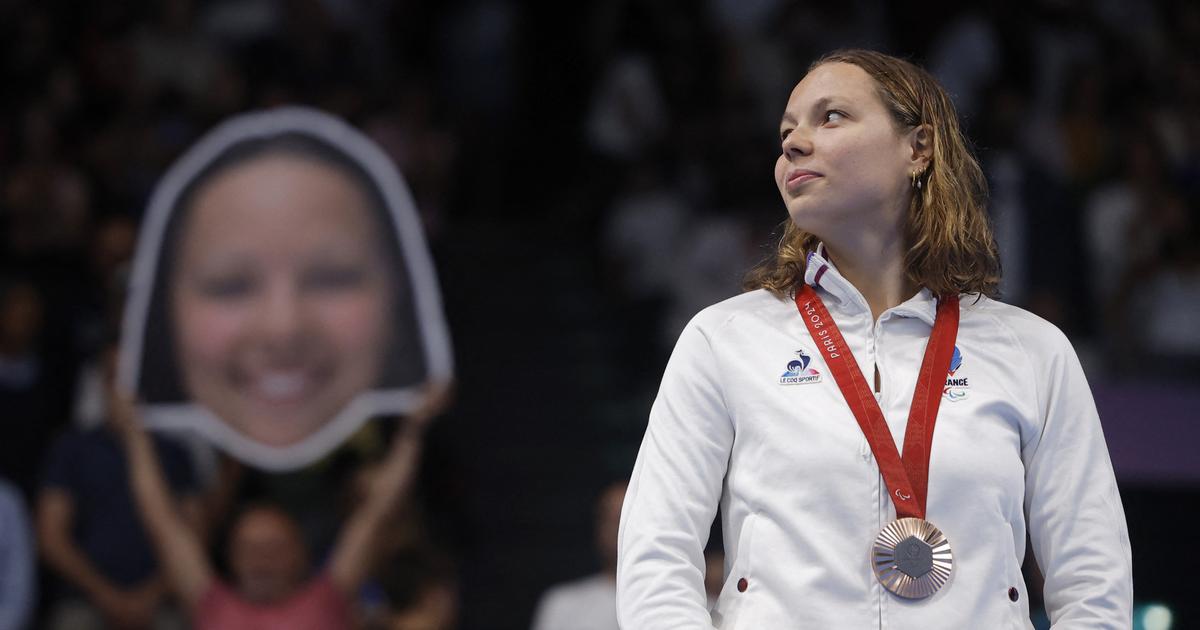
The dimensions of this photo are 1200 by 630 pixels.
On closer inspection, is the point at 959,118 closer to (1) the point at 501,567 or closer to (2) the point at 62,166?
(1) the point at 501,567

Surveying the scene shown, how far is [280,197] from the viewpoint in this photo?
6.01 metres

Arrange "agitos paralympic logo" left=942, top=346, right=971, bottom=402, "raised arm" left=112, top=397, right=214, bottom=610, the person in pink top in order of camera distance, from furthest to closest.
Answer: "raised arm" left=112, top=397, right=214, bottom=610 < the person in pink top < "agitos paralympic logo" left=942, top=346, right=971, bottom=402

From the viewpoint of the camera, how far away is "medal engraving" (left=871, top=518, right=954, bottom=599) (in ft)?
6.46

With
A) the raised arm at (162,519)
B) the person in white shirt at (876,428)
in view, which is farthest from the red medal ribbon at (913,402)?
the raised arm at (162,519)

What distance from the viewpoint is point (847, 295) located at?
2178mm

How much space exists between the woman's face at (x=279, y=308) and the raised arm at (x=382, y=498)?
0.79ft

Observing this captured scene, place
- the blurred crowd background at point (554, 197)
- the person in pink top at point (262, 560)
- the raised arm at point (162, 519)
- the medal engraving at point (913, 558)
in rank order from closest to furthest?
the medal engraving at point (913, 558), the person in pink top at point (262, 560), the raised arm at point (162, 519), the blurred crowd background at point (554, 197)

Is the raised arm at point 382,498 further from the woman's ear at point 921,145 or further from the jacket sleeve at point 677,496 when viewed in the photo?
the woman's ear at point 921,145

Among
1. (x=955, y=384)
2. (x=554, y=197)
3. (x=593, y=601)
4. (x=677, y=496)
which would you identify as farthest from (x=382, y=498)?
(x=554, y=197)

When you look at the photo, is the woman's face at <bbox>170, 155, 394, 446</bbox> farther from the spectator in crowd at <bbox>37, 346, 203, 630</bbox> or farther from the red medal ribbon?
the red medal ribbon

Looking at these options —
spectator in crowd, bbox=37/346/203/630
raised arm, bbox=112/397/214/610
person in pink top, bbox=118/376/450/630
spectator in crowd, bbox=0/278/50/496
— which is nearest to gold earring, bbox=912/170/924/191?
person in pink top, bbox=118/376/450/630

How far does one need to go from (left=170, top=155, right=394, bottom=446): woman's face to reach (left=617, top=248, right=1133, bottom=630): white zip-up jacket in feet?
12.5

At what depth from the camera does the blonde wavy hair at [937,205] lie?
2.20 meters

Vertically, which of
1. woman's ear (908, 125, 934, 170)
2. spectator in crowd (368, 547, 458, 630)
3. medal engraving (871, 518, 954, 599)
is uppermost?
woman's ear (908, 125, 934, 170)
